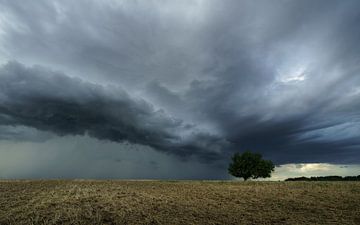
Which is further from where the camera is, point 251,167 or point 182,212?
point 251,167

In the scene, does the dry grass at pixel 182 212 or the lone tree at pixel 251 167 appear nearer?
the dry grass at pixel 182 212

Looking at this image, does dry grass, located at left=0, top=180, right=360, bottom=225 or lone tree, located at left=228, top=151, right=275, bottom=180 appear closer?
dry grass, located at left=0, top=180, right=360, bottom=225

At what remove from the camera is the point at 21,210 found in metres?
23.2

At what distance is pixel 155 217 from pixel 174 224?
7.88 ft

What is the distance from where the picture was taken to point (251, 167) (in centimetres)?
9562

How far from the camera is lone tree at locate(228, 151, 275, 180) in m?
95.4

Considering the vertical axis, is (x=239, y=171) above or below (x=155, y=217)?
above

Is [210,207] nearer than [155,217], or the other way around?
[155,217]

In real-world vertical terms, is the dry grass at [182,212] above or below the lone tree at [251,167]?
below

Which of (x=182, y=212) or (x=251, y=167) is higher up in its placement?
(x=251, y=167)

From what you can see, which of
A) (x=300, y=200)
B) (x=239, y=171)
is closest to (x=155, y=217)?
(x=300, y=200)

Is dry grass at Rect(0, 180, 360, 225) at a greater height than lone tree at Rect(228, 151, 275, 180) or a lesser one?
lesser

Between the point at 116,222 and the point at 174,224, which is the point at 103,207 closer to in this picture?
the point at 116,222

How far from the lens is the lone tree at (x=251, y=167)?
95375mm
